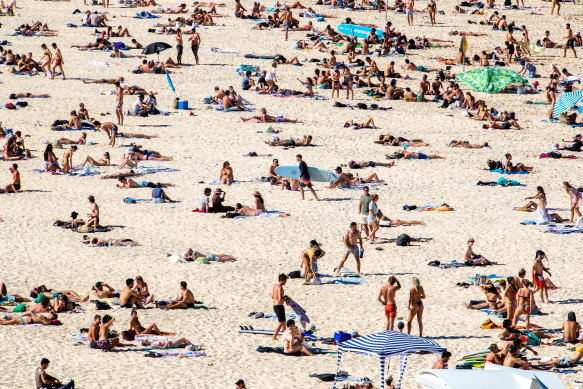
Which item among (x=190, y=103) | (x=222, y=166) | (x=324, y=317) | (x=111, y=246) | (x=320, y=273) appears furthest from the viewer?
(x=190, y=103)

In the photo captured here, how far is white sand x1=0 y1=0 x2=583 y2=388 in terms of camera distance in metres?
14.6

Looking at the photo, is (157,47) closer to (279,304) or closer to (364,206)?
(364,206)

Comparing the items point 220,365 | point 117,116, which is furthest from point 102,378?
point 117,116

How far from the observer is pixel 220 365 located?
1427cm

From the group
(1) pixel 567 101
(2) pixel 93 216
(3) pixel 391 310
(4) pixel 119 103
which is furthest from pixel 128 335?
(1) pixel 567 101

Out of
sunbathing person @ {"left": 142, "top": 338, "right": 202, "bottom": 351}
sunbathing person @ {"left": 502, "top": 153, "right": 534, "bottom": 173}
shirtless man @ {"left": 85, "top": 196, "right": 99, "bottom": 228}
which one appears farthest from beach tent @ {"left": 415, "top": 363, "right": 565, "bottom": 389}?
sunbathing person @ {"left": 502, "top": 153, "right": 534, "bottom": 173}

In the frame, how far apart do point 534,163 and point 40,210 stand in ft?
45.4

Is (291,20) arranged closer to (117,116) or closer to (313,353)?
(117,116)

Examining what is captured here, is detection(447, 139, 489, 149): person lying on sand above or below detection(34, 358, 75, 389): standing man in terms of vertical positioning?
above

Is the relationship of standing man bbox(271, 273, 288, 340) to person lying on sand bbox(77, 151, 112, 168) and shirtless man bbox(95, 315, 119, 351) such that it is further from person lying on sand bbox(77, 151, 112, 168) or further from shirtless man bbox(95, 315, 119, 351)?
person lying on sand bbox(77, 151, 112, 168)

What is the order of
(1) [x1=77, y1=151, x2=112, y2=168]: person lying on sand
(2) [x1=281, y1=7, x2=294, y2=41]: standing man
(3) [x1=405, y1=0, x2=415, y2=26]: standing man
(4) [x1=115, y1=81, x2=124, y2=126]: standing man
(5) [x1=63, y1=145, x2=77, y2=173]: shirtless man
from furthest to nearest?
(3) [x1=405, y1=0, x2=415, y2=26]: standing man < (2) [x1=281, y1=7, x2=294, y2=41]: standing man < (4) [x1=115, y1=81, x2=124, y2=126]: standing man < (1) [x1=77, y1=151, x2=112, y2=168]: person lying on sand < (5) [x1=63, y1=145, x2=77, y2=173]: shirtless man

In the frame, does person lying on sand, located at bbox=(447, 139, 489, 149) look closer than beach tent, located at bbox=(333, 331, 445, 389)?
No

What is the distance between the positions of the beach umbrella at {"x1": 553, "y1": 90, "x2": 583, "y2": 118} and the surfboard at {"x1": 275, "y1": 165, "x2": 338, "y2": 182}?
10.2 metres

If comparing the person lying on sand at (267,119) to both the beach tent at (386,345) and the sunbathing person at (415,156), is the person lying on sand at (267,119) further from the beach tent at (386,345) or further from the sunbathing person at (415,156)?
the beach tent at (386,345)
